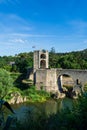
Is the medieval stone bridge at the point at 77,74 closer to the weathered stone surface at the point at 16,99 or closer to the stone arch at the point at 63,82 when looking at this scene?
the stone arch at the point at 63,82

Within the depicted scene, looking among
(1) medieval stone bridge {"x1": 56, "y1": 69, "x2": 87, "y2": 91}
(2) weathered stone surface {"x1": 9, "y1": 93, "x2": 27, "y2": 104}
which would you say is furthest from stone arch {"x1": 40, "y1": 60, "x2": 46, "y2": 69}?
(2) weathered stone surface {"x1": 9, "y1": 93, "x2": 27, "y2": 104}

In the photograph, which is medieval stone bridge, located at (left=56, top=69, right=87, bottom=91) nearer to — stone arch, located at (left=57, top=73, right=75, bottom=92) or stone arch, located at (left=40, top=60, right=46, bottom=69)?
stone arch, located at (left=57, top=73, right=75, bottom=92)

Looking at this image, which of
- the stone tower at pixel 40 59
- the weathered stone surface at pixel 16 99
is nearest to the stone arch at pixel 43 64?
the stone tower at pixel 40 59

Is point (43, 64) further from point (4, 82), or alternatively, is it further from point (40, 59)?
point (4, 82)

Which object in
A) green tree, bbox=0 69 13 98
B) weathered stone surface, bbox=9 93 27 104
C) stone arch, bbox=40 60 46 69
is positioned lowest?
weathered stone surface, bbox=9 93 27 104

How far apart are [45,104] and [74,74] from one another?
792 centimetres

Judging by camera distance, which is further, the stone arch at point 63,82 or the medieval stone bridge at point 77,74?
the stone arch at point 63,82

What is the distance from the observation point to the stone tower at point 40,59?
3933cm

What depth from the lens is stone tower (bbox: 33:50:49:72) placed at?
1548 inches

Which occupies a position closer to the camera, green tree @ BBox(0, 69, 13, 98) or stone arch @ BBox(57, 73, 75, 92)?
green tree @ BBox(0, 69, 13, 98)

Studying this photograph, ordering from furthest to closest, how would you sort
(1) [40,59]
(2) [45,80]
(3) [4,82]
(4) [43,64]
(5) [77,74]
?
(4) [43,64], (1) [40,59], (5) [77,74], (2) [45,80], (3) [4,82]

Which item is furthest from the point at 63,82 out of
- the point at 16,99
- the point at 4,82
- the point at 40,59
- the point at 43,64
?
the point at 4,82

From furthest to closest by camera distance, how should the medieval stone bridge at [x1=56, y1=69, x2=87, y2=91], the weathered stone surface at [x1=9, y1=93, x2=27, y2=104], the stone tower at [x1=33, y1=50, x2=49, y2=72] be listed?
the stone tower at [x1=33, y1=50, x2=49, y2=72] → the medieval stone bridge at [x1=56, y1=69, x2=87, y2=91] → the weathered stone surface at [x1=9, y1=93, x2=27, y2=104]

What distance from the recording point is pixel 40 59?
131ft
